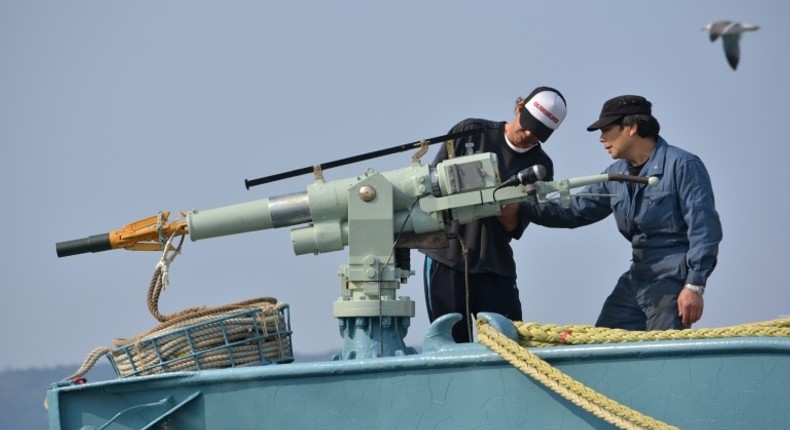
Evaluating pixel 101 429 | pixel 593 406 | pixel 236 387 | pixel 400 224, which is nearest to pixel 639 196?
pixel 400 224

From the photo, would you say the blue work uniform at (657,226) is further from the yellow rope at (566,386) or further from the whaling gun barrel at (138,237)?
the whaling gun barrel at (138,237)

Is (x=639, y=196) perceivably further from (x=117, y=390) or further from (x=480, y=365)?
(x=117, y=390)

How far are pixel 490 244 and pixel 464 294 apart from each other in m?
0.35

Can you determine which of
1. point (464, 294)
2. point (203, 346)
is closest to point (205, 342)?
point (203, 346)

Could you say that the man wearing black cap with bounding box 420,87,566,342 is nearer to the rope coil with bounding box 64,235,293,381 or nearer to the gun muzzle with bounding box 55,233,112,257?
the rope coil with bounding box 64,235,293,381

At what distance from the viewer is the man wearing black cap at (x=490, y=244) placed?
9492 mm

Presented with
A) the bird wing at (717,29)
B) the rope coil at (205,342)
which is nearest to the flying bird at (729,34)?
the bird wing at (717,29)

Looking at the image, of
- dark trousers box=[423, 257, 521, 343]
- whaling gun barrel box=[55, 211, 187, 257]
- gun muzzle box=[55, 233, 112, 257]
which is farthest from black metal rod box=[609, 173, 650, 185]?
gun muzzle box=[55, 233, 112, 257]

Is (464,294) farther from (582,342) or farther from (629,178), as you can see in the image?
(582,342)

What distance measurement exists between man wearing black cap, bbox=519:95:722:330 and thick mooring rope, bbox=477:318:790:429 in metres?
1.19

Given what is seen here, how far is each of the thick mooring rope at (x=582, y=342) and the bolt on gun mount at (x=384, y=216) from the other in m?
0.83

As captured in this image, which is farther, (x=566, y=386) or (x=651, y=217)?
(x=651, y=217)

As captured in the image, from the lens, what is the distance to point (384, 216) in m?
8.41

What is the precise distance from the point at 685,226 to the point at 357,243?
2.01 meters
